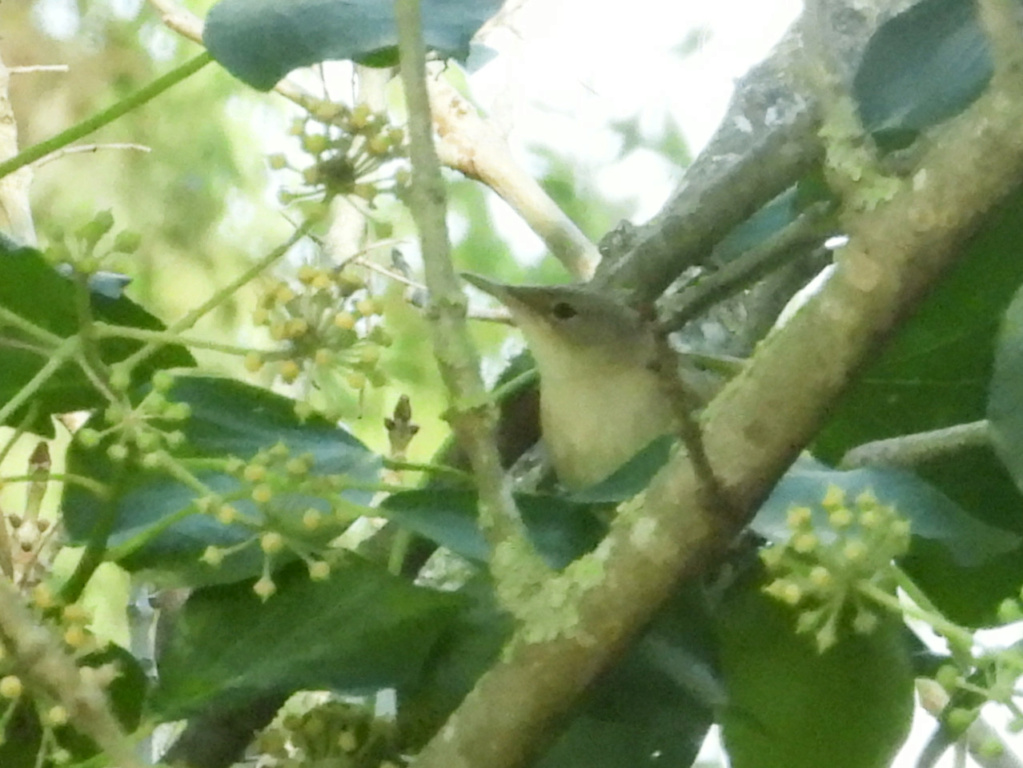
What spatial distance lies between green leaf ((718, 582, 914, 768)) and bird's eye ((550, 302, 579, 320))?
130mm

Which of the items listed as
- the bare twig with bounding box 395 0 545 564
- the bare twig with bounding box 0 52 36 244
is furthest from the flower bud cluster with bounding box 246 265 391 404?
the bare twig with bounding box 0 52 36 244

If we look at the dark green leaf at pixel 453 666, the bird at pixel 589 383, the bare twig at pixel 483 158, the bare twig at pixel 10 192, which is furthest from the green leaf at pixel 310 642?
the bare twig at pixel 483 158

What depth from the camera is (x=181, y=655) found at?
362mm

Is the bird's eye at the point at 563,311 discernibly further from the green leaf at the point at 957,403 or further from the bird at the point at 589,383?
the green leaf at the point at 957,403

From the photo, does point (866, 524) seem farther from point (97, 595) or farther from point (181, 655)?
point (97, 595)

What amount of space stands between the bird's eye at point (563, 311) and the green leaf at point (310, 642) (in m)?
0.14

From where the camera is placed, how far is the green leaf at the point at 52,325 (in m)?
0.37

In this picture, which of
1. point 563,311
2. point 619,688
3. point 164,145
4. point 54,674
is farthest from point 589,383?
point 164,145

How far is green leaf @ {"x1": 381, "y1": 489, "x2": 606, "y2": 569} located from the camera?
1.17 feet

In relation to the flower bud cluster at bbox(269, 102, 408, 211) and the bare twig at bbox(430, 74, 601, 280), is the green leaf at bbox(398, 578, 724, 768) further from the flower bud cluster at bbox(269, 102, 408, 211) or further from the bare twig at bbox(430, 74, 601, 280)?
the bare twig at bbox(430, 74, 601, 280)

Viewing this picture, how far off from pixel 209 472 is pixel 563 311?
15cm

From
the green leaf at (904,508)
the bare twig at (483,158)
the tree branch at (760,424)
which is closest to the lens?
the tree branch at (760,424)

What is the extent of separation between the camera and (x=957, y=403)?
0.45 meters

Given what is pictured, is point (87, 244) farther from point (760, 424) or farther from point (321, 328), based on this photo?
point (760, 424)
